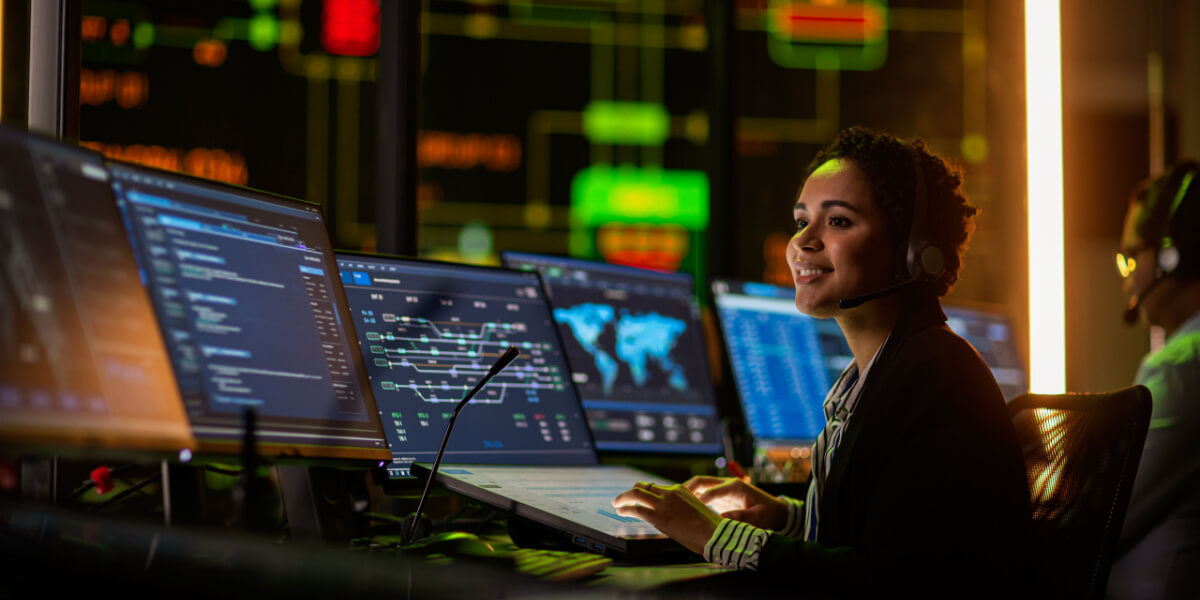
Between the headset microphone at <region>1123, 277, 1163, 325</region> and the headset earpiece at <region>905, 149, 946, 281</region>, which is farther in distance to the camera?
the headset microphone at <region>1123, 277, 1163, 325</region>

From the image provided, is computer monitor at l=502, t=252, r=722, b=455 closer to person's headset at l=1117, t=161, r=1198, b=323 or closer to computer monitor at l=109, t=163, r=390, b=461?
computer monitor at l=109, t=163, r=390, b=461

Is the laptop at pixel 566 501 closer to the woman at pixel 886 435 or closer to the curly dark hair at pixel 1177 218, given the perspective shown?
the woman at pixel 886 435

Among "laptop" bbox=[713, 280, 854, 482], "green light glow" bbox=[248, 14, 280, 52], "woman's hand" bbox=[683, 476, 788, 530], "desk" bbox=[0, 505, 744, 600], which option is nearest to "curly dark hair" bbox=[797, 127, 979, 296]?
"woman's hand" bbox=[683, 476, 788, 530]

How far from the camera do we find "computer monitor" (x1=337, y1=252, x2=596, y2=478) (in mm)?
1403

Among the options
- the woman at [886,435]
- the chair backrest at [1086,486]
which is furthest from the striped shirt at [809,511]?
the chair backrest at [1086,486]

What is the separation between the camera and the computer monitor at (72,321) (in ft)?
2.78

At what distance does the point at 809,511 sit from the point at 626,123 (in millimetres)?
3696

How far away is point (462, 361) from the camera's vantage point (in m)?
1.50

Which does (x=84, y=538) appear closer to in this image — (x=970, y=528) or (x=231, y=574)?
(x=231, y=574)

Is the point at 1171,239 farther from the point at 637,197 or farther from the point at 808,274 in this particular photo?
the point at 637,197

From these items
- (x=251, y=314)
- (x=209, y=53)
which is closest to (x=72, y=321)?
(x=251, y=314)

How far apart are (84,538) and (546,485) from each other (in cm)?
67

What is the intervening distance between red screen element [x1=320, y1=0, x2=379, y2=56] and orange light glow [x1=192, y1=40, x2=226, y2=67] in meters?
0.44

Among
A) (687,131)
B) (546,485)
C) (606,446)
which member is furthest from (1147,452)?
(687,131)
